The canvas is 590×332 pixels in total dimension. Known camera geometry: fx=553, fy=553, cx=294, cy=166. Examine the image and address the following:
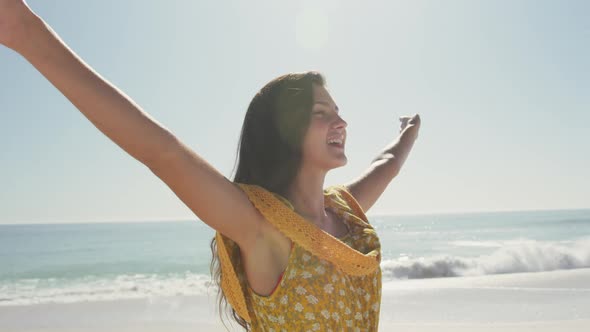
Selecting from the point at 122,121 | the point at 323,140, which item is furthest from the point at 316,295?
the point at 122,121

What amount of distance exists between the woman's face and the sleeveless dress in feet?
0.61

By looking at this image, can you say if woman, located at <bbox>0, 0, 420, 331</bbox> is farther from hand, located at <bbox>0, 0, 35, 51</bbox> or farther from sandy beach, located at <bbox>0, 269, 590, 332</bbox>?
sandy beach, located at <bbox>0, 269, 590, 332</bbox>

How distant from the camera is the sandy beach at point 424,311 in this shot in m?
7.99

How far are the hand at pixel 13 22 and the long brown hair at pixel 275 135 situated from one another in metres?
0.75

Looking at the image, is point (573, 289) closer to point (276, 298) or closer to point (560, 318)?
point (560, 318)

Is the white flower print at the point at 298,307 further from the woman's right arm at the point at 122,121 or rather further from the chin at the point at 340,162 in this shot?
the chin at the point at 340,162

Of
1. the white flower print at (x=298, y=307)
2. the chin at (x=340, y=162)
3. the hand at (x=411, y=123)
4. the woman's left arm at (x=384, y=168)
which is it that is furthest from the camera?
the hand at (x=411, y=123)

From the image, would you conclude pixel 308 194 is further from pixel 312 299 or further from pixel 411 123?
pixel 411 123

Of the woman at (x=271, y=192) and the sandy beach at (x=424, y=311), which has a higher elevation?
the woman at (x=271, y=192)

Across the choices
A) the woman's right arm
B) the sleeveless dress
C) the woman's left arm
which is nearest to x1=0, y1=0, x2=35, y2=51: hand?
the woman's right arm

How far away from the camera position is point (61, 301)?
1216 centimetres

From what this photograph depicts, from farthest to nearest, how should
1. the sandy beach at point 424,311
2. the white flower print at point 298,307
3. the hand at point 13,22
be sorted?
the sandy beach at point 424,311 → the white flower print at point 298,307 → the hand at point 13,22

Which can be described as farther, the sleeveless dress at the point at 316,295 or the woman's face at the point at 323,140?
the woman's face at the point at 323,140

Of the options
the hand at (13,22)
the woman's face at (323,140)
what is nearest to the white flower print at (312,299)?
the woman's face at (323,140)
